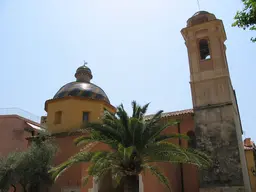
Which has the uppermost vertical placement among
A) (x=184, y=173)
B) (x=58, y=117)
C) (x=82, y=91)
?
(x=82, y=91)

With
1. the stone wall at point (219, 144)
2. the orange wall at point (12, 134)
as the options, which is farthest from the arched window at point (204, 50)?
the orange wall at point (12, 134)

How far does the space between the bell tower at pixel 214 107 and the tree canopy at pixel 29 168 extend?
9288mm

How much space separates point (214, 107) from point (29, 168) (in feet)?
38.0

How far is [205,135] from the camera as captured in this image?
1538cm

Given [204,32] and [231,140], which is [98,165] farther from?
[204,32]

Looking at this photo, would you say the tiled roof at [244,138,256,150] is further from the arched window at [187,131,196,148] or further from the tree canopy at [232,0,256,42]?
the tree canopy at [232,0,256,42]

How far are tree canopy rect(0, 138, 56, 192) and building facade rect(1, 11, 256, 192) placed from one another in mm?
1381

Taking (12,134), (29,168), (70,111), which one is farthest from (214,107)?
(12,134)

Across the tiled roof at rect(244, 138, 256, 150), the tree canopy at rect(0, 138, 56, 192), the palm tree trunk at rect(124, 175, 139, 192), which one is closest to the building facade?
the tree canopy at rect(0, 138, 56, 192)

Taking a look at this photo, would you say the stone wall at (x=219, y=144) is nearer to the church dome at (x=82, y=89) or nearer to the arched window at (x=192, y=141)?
the arched window at (x=192, y=141)

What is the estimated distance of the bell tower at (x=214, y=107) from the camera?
14258 millimetres

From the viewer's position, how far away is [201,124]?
15.7 m

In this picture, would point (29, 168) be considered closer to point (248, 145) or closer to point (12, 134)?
point (12, 134)

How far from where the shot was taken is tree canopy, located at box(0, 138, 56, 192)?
53.2ft
